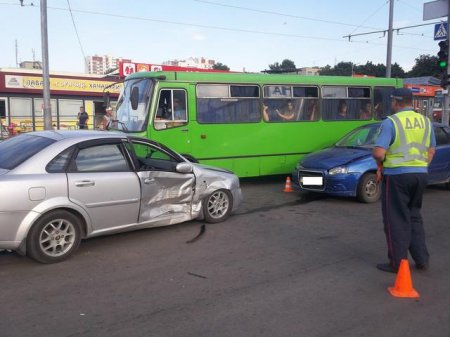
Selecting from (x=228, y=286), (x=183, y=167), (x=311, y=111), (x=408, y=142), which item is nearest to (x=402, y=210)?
(x=408, y=142)

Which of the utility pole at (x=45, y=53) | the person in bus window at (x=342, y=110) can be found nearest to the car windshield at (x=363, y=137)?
the person in bus window at (x=342, y=110)

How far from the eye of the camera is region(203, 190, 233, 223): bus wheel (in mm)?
7098

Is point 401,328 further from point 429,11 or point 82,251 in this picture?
point 429,11

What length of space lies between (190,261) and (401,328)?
2.45 meters

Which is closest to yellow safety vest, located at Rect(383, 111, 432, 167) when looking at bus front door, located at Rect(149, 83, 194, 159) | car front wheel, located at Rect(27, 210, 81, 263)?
car front wheel, located at Rect(27, 210, 81, 263)

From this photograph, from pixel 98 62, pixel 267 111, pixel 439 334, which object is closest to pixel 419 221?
pixel 439 334

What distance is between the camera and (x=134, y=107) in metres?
10.1

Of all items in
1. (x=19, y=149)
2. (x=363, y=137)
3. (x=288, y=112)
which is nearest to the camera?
(x=19, y=149)

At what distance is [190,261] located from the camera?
17.7 ft

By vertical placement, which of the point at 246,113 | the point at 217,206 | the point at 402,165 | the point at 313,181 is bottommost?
the point at 217,206

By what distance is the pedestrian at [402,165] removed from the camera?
15.4 feet

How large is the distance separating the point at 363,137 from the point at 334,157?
1034mm

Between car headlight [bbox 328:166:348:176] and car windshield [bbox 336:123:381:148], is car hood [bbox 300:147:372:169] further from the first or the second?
car windshield [bbox 336:123:381:148]

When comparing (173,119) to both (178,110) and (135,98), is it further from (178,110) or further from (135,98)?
(135,98)
